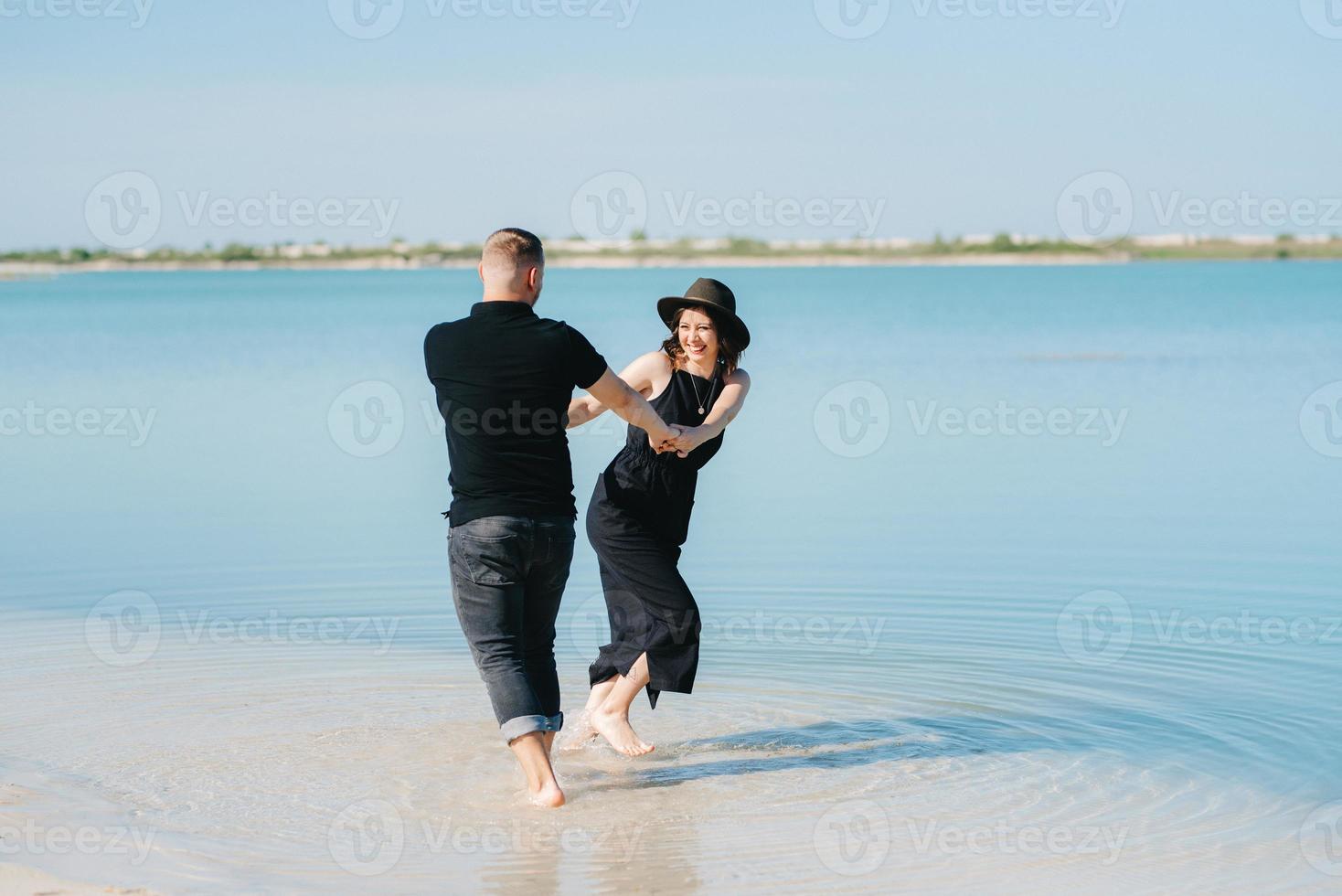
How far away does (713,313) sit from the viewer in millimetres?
5961

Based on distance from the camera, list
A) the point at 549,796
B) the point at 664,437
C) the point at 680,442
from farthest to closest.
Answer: the point at 680,442, the point at 664,437, the point at 549,796

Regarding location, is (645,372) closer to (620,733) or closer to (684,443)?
(684,443)

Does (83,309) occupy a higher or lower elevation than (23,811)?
higher

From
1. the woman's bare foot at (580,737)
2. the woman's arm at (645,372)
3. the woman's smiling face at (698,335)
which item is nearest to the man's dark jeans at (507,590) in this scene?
the woman's arm at (645,372)

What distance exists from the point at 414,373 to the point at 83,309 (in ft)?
158

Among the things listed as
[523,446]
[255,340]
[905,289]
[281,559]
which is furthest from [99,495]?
[905,289]

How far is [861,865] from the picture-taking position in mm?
4930

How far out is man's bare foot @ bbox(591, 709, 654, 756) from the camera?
615 cm

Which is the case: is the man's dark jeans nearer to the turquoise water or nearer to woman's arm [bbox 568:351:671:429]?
the turquoise water

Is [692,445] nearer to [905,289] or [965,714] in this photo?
[965,714]

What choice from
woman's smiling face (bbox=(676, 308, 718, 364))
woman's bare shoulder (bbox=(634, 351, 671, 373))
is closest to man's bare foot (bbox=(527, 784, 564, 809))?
woman's bare shoulder (bbox=(634, 351, 671, 373))

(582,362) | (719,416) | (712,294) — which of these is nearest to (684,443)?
(719,416)

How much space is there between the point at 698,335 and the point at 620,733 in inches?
64.2

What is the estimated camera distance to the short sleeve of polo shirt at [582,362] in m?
5.12
